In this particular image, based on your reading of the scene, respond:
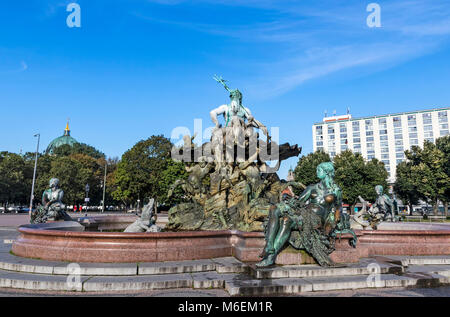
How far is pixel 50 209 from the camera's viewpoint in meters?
12.2

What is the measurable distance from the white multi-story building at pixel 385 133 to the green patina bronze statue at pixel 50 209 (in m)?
92.1

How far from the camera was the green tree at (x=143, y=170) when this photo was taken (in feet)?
126

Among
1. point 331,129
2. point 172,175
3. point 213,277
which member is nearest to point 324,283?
point 213,277

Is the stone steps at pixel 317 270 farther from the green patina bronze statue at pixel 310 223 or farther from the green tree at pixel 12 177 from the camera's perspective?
the green tree at pixel 12 177

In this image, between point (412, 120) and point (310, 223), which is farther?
point (412, 120)

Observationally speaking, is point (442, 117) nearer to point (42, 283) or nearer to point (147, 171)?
point (147, 171)

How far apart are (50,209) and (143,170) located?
2680 cm

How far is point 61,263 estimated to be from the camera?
6.65m

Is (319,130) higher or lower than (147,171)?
higher

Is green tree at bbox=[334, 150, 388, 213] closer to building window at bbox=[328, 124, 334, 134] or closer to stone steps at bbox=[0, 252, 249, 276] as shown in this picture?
stone steps at bbox=[0, 252, 249, 276]

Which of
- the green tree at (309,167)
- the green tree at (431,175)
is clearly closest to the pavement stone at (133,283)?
the green tree at (309,167)
